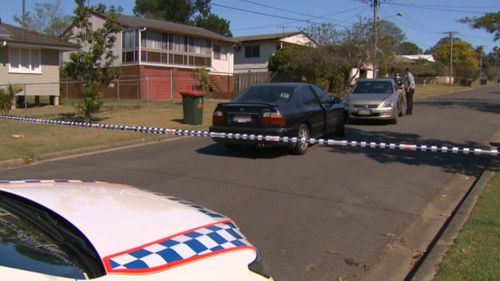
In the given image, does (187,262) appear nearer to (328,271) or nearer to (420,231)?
(328,271)

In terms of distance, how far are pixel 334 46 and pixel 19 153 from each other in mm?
33404

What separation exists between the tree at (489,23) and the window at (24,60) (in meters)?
24.2

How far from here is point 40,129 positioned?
15.4 meters

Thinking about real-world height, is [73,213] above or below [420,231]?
above

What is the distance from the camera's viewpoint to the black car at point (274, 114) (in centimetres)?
1049

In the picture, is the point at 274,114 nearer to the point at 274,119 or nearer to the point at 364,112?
the point at 274,119

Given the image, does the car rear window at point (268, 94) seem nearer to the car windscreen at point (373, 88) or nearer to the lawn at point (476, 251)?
the lawn at point (476, 251)

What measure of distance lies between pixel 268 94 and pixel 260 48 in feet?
138

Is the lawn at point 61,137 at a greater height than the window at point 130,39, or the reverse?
the window at point 130,39

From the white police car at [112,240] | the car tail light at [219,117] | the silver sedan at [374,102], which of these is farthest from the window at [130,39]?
the white police car at [112,240]

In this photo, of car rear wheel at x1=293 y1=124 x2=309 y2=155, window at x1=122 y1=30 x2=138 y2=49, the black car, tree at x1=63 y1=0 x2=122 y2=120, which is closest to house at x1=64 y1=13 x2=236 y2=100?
window at x1=122 y1=30 x2=138 y2=49

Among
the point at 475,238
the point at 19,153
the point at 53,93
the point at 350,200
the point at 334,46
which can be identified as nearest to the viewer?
the point at 475,238

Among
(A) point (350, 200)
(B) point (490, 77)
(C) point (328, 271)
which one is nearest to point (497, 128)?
(A) point (350, 200)

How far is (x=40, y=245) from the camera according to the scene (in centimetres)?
235
